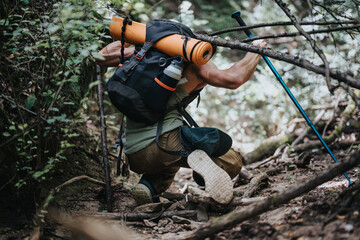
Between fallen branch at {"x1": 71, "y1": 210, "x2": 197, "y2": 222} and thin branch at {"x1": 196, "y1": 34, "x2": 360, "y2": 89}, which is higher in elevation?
thin branch at {"x1": 196, "y1": 34, "x2": 360, "y2": 89}

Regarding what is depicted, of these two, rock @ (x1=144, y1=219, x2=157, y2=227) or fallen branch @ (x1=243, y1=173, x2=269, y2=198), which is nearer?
rock @ (x1=144, y1=219, x2=157, y2=227)

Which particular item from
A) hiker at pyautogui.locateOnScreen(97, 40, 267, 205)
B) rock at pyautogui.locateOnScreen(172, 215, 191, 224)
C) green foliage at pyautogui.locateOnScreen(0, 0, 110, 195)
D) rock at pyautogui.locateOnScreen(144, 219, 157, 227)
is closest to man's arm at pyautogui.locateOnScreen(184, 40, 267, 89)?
hiker at pyautogui.locateOnScreen(97, 40, 267, 205)

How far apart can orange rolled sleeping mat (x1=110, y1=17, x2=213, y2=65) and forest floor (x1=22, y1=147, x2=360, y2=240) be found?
1.44m

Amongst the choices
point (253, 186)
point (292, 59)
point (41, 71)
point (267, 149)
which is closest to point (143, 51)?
point (41, 71)

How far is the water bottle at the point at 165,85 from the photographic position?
120 inches

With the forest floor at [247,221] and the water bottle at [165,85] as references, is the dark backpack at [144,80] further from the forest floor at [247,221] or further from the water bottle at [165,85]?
the forest floor at [247,221]

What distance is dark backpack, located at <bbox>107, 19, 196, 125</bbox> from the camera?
3121 millimetres

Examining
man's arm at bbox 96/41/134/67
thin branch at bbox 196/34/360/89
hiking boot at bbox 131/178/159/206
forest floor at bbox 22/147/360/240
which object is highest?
man's arm at bbox 96/41/134/67

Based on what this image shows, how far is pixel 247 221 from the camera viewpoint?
2730 mm

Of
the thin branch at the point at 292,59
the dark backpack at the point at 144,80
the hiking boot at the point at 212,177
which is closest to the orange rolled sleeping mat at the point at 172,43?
the dark backpack at the point at 144,80

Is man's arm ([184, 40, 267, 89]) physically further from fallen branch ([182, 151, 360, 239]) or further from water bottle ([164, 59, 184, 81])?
fallen branch ([182, 151, 360, 239])

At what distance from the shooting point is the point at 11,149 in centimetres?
273

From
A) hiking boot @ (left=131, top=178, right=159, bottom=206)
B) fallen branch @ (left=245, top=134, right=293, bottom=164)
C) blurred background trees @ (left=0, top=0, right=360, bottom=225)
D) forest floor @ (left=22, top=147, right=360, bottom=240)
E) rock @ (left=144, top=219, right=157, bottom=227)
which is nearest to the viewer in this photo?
forest floor @ (left=22, top=147, right=360, bottom=240)

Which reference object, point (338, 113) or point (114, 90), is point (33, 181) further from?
point (338, 113)
